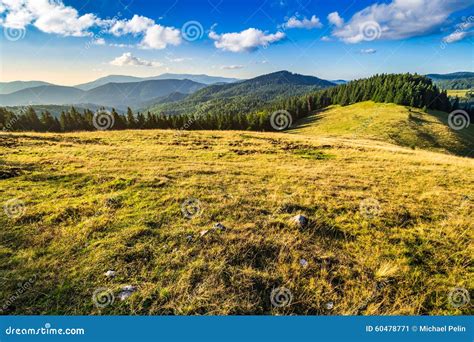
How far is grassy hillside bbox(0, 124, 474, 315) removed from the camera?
5375 mm

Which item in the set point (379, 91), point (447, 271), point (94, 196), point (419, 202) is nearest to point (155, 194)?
point (94, 196)

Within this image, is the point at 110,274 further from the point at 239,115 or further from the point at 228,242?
the point at 239,115

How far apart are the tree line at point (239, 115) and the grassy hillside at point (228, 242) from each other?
4464 cm

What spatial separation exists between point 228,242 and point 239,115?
8267 centimetres

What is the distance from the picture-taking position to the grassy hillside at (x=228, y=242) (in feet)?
17.6

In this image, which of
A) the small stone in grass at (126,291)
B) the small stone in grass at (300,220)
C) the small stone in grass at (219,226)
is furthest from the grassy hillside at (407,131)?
the small stone in grass at (126,291)

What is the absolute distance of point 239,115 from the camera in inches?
3406

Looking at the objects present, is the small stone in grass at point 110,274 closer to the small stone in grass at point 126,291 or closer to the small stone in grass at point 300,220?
the small stone in grass at point 126,291

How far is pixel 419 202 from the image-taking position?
1050 cm

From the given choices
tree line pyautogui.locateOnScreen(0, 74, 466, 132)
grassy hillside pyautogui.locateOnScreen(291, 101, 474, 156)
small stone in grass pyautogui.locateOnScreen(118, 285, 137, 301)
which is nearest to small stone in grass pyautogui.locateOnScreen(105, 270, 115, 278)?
small stone in grass pyautogui.locateOnScreen(118, 285, 137, 301)

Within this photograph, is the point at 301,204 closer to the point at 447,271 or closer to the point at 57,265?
the point at 447,271

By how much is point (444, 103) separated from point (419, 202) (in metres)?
117

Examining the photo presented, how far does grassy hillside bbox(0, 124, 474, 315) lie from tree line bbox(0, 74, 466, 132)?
4464 centimetres

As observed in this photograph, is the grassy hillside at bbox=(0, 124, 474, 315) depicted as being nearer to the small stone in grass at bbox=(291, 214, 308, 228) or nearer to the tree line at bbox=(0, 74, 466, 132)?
the small stone in grass at bbox=(291, 214, 308, 228)
